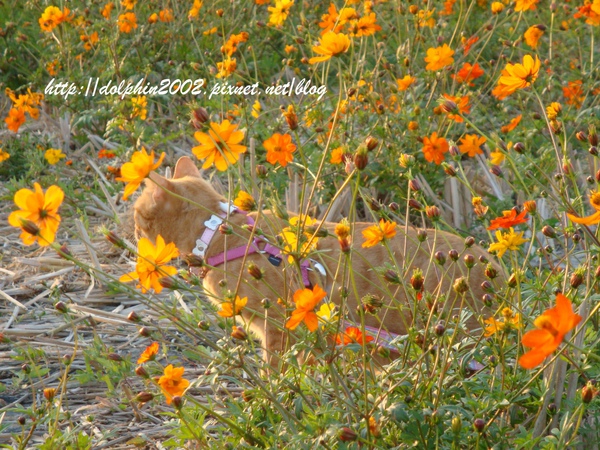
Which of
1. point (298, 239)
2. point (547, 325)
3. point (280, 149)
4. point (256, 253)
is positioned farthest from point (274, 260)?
point (547, 325)

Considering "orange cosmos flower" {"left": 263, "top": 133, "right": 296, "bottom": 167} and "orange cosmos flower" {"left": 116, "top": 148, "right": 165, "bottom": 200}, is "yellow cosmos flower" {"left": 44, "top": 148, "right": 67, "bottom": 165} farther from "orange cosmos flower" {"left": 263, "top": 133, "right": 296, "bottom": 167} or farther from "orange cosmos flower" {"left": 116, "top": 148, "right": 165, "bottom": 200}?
A: "orange cosmos flower" {"left": 116, "top": 148, "right": 165, "bottom": 200}

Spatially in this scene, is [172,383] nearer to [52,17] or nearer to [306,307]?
[306,307]

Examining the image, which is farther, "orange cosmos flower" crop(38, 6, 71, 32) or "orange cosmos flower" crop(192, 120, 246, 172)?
"orange cosmos flower" crop(38, 6, 71, 32)

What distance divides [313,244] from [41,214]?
66 centimetres

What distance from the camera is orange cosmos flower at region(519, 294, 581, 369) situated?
1.21m

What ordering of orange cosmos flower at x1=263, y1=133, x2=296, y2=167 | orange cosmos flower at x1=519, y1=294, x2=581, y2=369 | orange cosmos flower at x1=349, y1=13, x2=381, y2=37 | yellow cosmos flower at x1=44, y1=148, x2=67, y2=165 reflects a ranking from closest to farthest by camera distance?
1. orange cosmos flower at x1=519, y1=294, x2=581, y2=369
2. orange cosmos flower at x1=263, y1=133, x2=296, y2=167
3. orange cosmos flower at x1=349, y1=13, x2=381, y2=37
4. yellow cosmos flower at x1=44, y1=148, x2=67, y2=165

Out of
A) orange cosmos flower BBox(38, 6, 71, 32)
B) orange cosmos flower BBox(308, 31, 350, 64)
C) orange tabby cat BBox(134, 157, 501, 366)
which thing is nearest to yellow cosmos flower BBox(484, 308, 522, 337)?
orange cosmos flower BBox(308, 31, 350, 64)

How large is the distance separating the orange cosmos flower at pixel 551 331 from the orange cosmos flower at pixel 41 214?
3.08ft

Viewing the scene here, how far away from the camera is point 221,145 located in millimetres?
1946

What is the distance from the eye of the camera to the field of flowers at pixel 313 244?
1.85 m

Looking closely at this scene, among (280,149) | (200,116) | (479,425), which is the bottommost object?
(479,425)

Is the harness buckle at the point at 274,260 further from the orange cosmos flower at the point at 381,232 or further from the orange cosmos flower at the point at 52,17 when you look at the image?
the orange cosmos flower at the point at 52,17

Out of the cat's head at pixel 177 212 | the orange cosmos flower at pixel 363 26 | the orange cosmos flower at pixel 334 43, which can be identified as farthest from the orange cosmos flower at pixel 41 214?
the cat's head at pixel 177 212

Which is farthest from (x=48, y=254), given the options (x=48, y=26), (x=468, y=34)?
(x=468, y=34)
